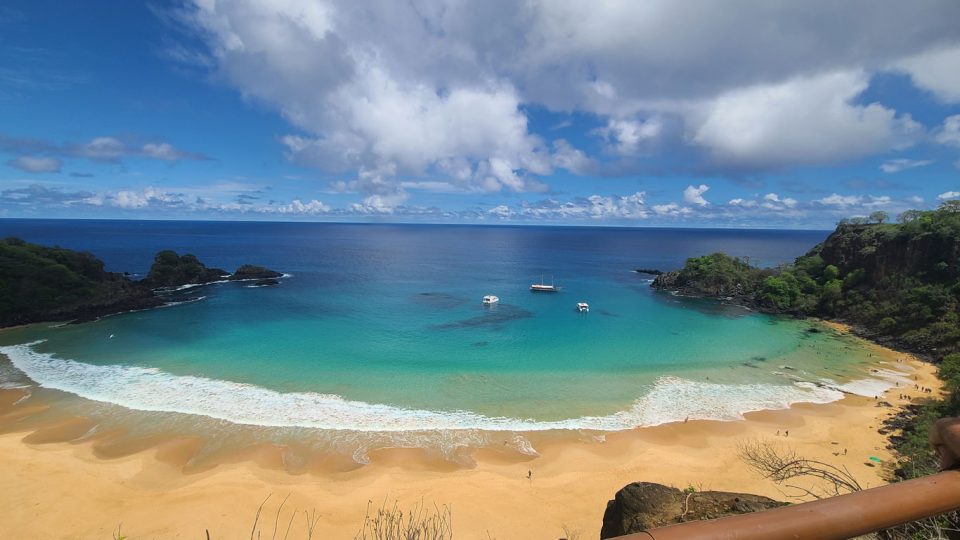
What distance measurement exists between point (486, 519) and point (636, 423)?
1226 cm

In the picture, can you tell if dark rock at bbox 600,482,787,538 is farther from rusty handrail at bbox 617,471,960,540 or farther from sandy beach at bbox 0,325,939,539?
sandy beach at bbox 0,325,939,539

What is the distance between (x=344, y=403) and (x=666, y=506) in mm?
24047

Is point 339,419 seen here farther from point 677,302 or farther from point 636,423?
point 677,302

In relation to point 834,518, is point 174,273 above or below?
below

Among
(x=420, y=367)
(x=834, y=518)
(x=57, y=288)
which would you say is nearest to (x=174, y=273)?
(x=57, y=288)

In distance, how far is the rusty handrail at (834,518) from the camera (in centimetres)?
160

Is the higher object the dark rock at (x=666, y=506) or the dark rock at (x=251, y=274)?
the dark rock at (x=666, y=506)

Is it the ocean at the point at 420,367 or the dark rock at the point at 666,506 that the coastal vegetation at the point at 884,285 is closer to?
the ocean at the point at 420,367

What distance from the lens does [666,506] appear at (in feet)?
24.8

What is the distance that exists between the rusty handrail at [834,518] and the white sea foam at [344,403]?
2468 cm

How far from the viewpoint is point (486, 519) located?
1773cm

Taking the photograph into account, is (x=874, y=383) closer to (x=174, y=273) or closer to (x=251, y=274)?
(x=251, y=274)

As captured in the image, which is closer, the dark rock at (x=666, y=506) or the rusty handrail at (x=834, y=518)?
the rusty handrail at (x=834, y=518)

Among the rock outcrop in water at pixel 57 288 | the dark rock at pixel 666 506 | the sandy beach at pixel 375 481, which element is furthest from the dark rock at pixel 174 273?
the dark rock at pixel 666 506
